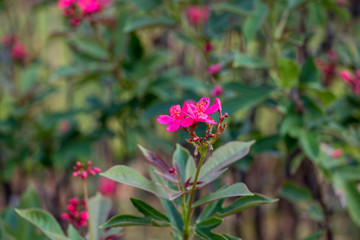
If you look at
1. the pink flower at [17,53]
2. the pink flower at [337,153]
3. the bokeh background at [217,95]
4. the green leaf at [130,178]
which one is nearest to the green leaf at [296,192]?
the bokeh background at [217,95]

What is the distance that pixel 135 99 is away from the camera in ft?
6.09

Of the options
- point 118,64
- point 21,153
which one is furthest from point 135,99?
point 21,153

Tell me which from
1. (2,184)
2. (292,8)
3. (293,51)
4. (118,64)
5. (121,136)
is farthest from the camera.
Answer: (2,184)

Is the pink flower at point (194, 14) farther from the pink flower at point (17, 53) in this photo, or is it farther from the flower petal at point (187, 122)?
the flower petal at point (187, 122)

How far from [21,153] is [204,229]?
140 cm

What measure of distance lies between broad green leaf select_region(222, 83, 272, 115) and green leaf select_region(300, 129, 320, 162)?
0.58 ft

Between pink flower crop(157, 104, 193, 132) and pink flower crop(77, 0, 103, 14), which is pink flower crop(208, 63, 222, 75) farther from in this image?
pink flower crop(157, 104, 193, 132)

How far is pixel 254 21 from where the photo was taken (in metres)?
1.43

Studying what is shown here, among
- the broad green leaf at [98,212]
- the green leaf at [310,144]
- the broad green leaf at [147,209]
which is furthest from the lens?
the green leaf at [310,144]

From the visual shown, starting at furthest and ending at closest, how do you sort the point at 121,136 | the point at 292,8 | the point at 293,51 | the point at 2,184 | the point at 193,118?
the point at 2,184, the point at 121,136, the point at 293,51, the point at 292,8, the point at 193,118

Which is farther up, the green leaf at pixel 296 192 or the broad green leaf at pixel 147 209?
the broad green leaf at pixel 147 209

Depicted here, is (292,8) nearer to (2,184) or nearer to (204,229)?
(204,229)

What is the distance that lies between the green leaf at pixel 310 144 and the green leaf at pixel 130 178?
0.63m

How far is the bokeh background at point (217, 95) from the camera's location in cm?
147
